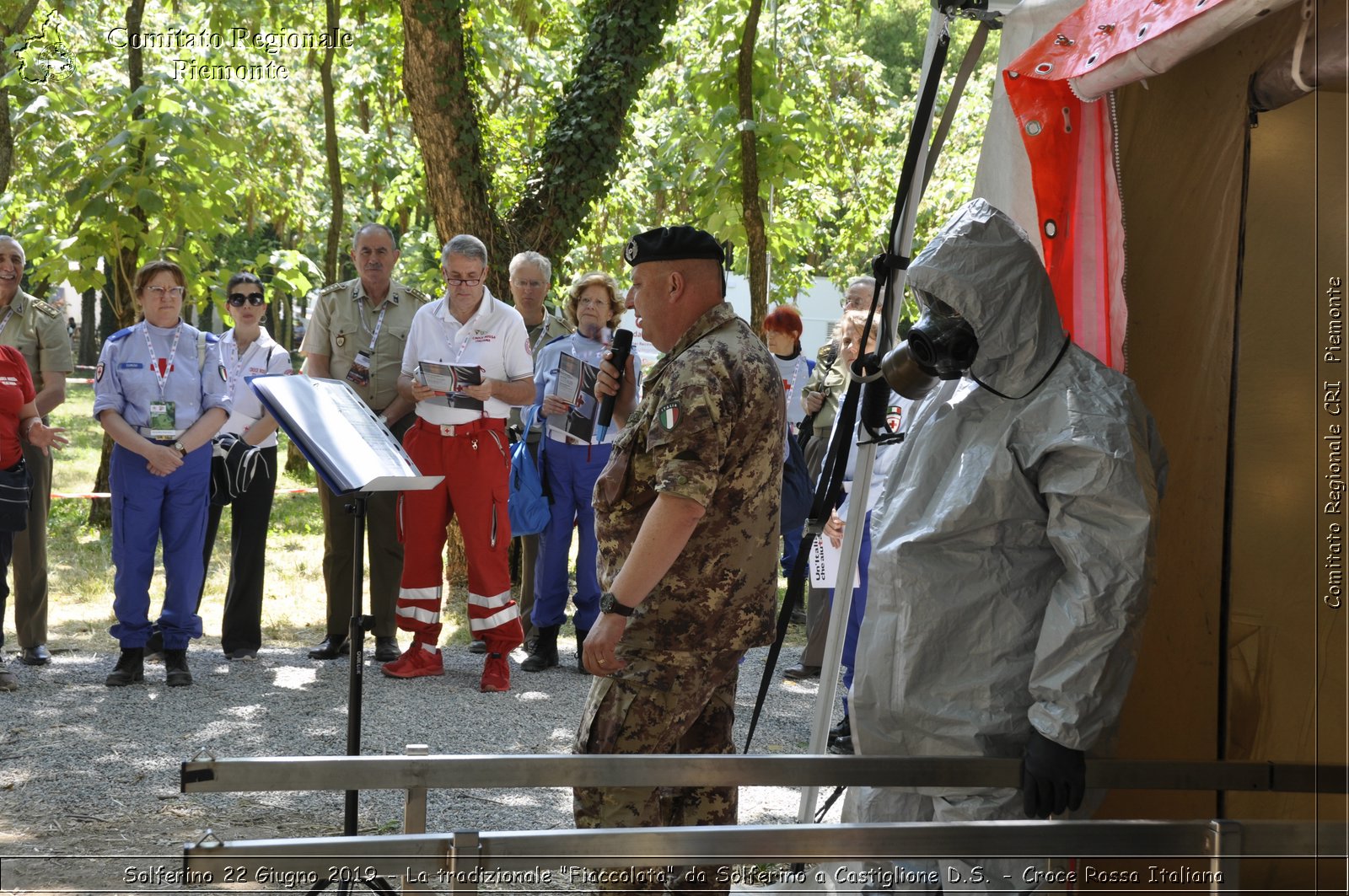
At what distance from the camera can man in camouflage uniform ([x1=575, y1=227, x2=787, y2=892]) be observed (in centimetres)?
327

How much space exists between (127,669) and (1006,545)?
214 inches

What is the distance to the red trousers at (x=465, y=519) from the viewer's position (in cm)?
676

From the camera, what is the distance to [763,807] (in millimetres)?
5316

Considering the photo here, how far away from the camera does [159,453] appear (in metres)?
6.54

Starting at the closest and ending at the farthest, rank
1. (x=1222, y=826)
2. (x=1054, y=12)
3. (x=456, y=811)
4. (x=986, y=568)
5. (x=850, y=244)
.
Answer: (x=1222, y=826) < (x=986, y=568) < (x=1054, y=12) < (x=456, y=811) < (x=850, y=244)

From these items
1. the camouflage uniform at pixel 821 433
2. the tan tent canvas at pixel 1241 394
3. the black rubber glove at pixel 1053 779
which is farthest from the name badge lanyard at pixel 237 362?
the black rubber glove at pixel 1053 779

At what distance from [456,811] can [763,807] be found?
127 centimetres

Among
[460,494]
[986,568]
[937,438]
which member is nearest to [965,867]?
[986,568]

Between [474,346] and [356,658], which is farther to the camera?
[474,346]

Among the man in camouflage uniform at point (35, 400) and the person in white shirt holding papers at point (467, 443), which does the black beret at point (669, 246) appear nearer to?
the person in white shirt holding papers at point (467, 443)

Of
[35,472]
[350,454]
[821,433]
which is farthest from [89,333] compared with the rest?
[350,454]

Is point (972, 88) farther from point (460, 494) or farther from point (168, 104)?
point (460, 494)

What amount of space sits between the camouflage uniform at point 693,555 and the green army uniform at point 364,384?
4.14 meters

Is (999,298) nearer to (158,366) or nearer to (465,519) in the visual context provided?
Result: (465,519)
